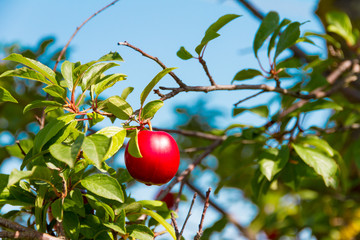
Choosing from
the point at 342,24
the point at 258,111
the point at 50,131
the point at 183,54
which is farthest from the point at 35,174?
the point at 342,24

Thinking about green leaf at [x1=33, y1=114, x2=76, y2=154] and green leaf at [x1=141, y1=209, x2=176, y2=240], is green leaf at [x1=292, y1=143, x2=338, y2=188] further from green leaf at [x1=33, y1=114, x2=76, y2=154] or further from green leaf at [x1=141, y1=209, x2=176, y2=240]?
green leaf at [x1=33, y1=114, x2=76, y2=154]

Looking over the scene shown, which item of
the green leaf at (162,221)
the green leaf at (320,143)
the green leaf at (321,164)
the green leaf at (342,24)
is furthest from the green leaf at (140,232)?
the green leaf at (342,24)

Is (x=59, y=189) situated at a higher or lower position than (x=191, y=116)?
higher

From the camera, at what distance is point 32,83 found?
2.24 metres

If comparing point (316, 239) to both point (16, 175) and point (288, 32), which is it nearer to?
point (288, 32)

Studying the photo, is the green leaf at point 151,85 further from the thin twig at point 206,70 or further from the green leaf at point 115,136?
the thin twig at point 206,70

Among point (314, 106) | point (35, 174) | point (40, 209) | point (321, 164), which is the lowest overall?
point (321, 164)

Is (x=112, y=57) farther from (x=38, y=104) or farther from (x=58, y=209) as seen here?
(x=58, y=209)

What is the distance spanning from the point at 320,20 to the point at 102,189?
2632 mm

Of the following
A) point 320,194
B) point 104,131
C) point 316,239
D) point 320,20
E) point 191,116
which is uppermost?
point 104,131

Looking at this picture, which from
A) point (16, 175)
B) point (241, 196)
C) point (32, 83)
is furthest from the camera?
point (241, 196)

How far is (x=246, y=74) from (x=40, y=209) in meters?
0.92

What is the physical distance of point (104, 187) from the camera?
2.94 feet

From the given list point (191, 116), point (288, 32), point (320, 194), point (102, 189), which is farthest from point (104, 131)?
point (320, 194)
